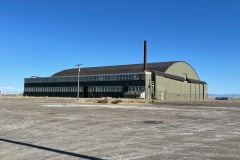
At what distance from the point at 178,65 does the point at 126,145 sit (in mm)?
93816

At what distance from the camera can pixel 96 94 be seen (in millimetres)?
92562

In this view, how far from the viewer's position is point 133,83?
84562 mm

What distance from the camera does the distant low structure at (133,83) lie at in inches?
3282

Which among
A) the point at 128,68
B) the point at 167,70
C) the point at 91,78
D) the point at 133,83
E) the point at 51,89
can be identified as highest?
the point at 128,68

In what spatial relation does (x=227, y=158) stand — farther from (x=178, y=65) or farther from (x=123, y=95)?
(x=178, y=65)

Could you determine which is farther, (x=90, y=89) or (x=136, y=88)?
(x=90, y=89)

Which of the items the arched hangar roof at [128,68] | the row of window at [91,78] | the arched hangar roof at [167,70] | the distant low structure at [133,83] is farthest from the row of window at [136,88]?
the arched hangar roof at [128,68]

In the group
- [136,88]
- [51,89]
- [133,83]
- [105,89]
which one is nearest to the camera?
[136,88]

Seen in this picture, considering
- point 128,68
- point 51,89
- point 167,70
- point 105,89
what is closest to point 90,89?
point 105,89

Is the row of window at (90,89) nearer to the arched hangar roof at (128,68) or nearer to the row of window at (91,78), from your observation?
the row of window at (91,78)

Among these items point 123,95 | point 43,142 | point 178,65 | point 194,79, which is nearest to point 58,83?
point 123,95

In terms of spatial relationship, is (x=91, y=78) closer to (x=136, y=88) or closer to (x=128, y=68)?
(x=128, y=68)

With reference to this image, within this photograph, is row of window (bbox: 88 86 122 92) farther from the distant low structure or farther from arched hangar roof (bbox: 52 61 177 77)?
arched hangar roof (bbox: 52 61 177 77)

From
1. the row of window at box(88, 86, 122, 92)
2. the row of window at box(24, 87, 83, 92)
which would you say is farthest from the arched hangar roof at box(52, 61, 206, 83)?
the row of window at box(24, 87, 83, 92)
